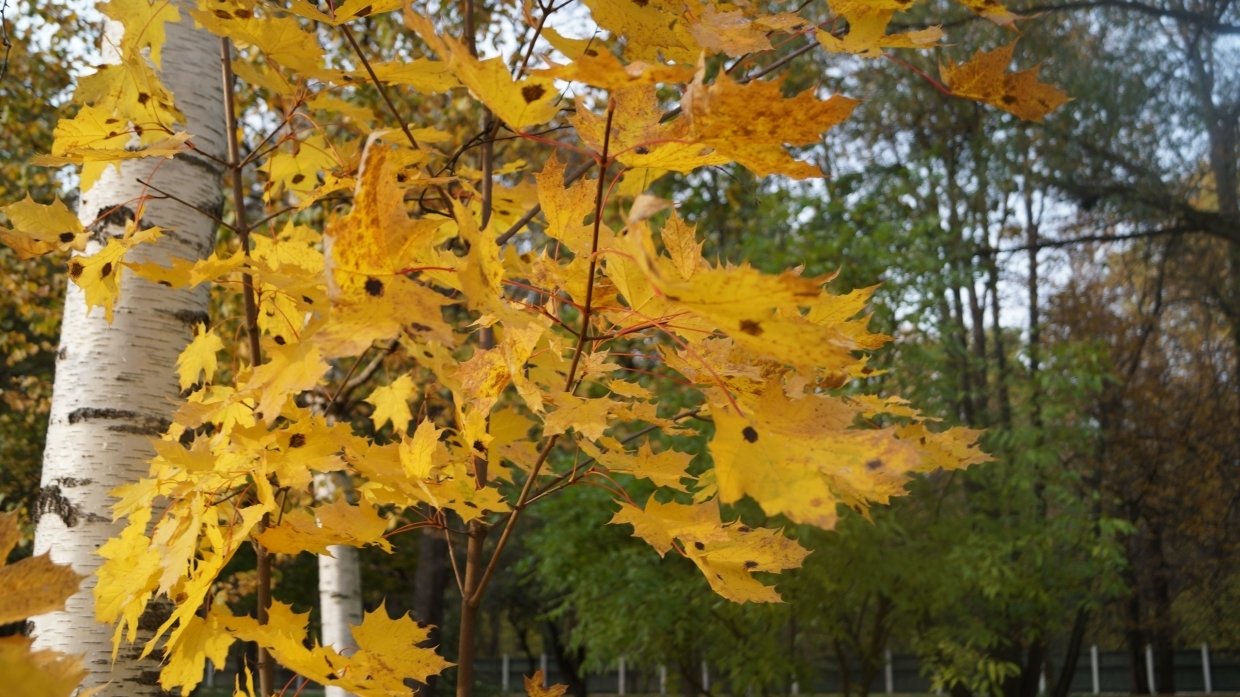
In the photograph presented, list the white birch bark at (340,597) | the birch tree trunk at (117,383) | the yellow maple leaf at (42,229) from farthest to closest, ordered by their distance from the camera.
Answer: the white birch bark at (340,597) → the birch tree trunk at (117,383) → the yellow maple leaf at (42,229)

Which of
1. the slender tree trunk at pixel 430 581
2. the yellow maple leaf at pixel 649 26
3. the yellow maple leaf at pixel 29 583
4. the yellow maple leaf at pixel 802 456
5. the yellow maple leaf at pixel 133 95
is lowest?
the slender tree trunk at pixel 430 581

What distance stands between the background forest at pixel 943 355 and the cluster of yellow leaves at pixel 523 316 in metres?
3.44

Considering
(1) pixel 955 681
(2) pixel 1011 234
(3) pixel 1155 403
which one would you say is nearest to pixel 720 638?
(1) pixel 955 681

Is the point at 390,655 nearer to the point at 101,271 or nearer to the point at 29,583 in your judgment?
the point at 29,583

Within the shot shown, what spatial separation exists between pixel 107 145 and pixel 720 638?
5.53 m

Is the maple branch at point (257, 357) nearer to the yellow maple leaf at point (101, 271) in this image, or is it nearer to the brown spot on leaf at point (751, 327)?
the yellow maple leaf at point (101, 271)

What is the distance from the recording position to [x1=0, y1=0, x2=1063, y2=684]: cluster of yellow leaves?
2.15ft

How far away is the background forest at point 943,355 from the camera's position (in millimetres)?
6008

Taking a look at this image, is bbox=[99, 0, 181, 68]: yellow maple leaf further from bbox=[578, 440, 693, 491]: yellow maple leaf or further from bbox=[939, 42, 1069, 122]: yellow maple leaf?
bbox=[939, 42, 1069, 122]: yellow maple leaf

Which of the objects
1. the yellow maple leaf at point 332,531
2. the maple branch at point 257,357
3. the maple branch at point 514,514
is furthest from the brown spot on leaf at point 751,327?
the maple branch at point 257,357

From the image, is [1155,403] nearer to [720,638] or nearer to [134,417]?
[720,638]

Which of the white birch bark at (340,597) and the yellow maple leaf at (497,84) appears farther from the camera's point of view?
the white birch bark at (340,597)

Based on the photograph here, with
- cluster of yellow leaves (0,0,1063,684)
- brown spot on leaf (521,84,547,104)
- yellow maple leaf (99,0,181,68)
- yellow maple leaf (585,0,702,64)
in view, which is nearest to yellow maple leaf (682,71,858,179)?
cluster of yellow leaves (0,0,1063,684)

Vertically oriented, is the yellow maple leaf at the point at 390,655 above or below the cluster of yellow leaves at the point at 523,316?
below
